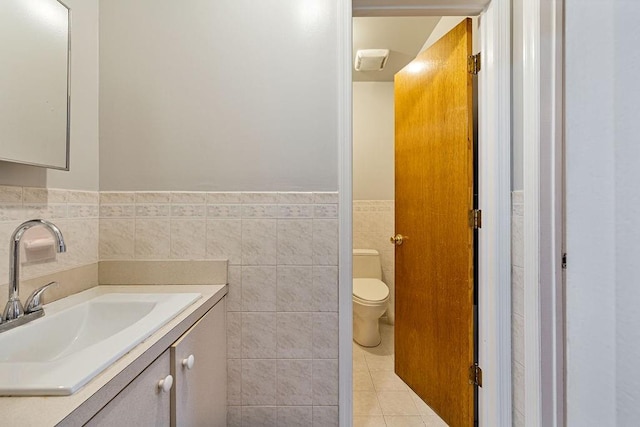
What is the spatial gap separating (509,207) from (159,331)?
1.34 meters

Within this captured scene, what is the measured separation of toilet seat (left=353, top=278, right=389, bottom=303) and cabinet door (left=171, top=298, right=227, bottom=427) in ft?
3.74

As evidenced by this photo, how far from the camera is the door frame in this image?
115 cm

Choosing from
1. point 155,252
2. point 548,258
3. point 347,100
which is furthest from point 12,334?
point 548,258

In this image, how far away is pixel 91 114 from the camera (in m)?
1.15

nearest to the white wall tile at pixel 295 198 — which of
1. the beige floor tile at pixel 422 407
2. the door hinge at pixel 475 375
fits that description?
the door hinge at pixel 475 375

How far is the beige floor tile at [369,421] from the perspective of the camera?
140 cm

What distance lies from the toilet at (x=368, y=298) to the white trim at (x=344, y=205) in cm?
86

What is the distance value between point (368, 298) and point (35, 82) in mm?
2010

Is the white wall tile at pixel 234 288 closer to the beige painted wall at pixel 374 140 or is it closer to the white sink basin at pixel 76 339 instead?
the white sink basin at pixel 76 339

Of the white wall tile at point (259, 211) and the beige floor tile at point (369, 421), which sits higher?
Answer: the white wall tile at point (259, 211)

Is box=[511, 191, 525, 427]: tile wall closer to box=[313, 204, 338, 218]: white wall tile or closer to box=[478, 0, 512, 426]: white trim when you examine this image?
box=[478, 0, 512, 426]: white trim

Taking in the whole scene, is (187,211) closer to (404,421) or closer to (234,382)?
(234,382)

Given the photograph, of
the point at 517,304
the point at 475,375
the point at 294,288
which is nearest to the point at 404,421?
the point at 475,375
